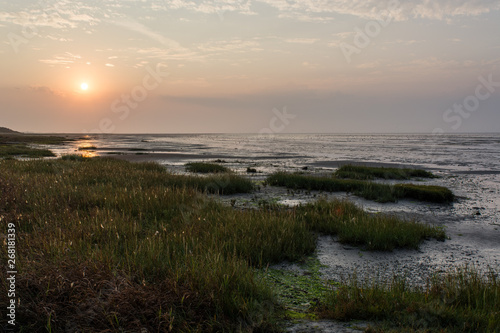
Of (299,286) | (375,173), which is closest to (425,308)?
(299,286)

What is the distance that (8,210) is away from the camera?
756cm

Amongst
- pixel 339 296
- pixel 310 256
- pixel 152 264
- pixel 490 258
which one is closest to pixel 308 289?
pixel 339 296

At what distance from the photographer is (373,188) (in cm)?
1494

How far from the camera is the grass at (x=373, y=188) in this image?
1383 cm

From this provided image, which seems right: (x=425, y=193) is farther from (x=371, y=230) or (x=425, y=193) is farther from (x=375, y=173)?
(x=371, y=230)

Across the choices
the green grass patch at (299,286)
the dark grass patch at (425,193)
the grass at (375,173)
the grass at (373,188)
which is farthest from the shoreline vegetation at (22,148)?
the green grass patch at (299,286)

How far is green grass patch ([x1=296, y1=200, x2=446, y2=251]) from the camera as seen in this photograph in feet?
23.6

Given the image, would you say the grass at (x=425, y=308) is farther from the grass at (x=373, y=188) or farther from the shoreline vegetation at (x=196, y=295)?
the grass at (x=373, y=188)

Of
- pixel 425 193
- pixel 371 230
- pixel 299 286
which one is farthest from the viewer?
pixel 425 193

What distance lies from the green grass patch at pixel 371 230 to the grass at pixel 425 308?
272cm

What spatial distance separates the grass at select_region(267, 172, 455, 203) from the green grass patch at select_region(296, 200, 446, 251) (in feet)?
17.8

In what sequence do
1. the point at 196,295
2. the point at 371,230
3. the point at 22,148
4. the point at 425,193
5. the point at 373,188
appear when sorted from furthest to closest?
the point at 22,148 → the point at 373,188 → the point at 425,193 → the point at 371,230 → the point at 196,295

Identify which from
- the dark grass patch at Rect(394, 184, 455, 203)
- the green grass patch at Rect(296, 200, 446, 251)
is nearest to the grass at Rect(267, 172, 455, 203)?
the dark grass patch at Rect(394, 184, 455, 203)

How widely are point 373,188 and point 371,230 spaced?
808 cm
